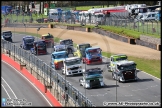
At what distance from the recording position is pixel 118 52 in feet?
184

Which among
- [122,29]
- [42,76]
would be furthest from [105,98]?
[122,29]

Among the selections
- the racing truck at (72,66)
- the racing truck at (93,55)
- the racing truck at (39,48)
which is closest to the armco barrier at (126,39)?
the racing truck at (93,55)

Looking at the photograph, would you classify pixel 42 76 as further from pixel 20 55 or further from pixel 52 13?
pixel 52 13

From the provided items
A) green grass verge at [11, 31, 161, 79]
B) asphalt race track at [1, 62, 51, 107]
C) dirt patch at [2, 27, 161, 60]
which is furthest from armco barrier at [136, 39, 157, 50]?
asphalt race track at [1, 62, 51, 107]

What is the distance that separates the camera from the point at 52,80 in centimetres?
3500

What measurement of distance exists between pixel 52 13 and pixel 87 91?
72.7m

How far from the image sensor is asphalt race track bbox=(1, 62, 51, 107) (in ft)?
117

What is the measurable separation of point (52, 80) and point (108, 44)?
2770 centimetres

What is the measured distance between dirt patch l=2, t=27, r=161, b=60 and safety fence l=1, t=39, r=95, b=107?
12552 mm

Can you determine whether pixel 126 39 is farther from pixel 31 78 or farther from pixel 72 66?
pixel 72 66

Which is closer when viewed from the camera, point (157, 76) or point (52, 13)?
point (157, 76)

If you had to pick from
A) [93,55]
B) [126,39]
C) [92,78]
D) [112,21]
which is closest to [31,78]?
[93,55]

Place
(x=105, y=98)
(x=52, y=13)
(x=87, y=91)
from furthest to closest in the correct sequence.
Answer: (x=52, y=13)
(x=87, y=91)
(x=105, y=98)

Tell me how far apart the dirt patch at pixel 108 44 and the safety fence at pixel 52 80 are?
12552 mm
